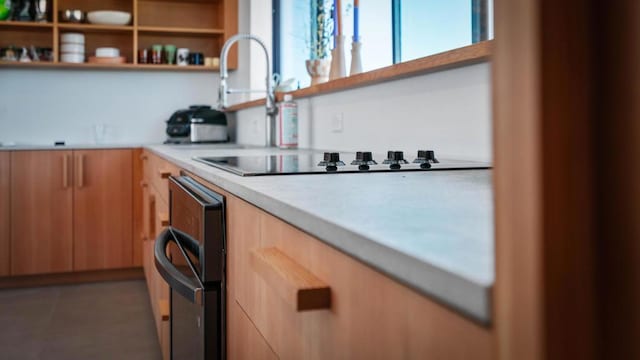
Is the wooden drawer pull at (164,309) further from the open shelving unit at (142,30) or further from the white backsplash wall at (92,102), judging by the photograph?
the white backsplash wall at (92,102)

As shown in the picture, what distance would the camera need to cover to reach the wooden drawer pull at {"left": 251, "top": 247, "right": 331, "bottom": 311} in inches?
23.5

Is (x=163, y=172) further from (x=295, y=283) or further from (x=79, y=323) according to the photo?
(x=295, y=283)

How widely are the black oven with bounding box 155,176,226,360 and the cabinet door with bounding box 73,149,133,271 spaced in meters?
2.53

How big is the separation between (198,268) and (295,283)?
0.63 metres

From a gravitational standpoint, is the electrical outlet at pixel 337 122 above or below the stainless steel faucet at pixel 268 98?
below

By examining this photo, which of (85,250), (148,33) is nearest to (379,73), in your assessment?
A: (85,250)

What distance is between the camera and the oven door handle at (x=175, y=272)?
3.90 ft

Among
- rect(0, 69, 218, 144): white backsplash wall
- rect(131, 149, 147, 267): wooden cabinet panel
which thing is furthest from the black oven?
rect(0, 69, 218, 144): white backsplash wall

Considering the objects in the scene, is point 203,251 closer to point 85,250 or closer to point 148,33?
point 85,250

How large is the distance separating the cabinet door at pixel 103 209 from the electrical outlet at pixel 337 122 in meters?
1.97

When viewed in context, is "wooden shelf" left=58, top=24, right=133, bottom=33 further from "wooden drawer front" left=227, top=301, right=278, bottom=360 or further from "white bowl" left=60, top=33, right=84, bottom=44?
"wooden drawer front" left=227, top=301, right=278, bottom=360

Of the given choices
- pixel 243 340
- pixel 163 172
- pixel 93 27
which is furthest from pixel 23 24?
pixel 243 340

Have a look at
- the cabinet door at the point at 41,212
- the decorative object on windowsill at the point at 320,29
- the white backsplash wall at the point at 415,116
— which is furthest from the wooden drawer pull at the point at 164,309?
the cabinet door at the point at 41,212

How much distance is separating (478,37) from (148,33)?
311cm
